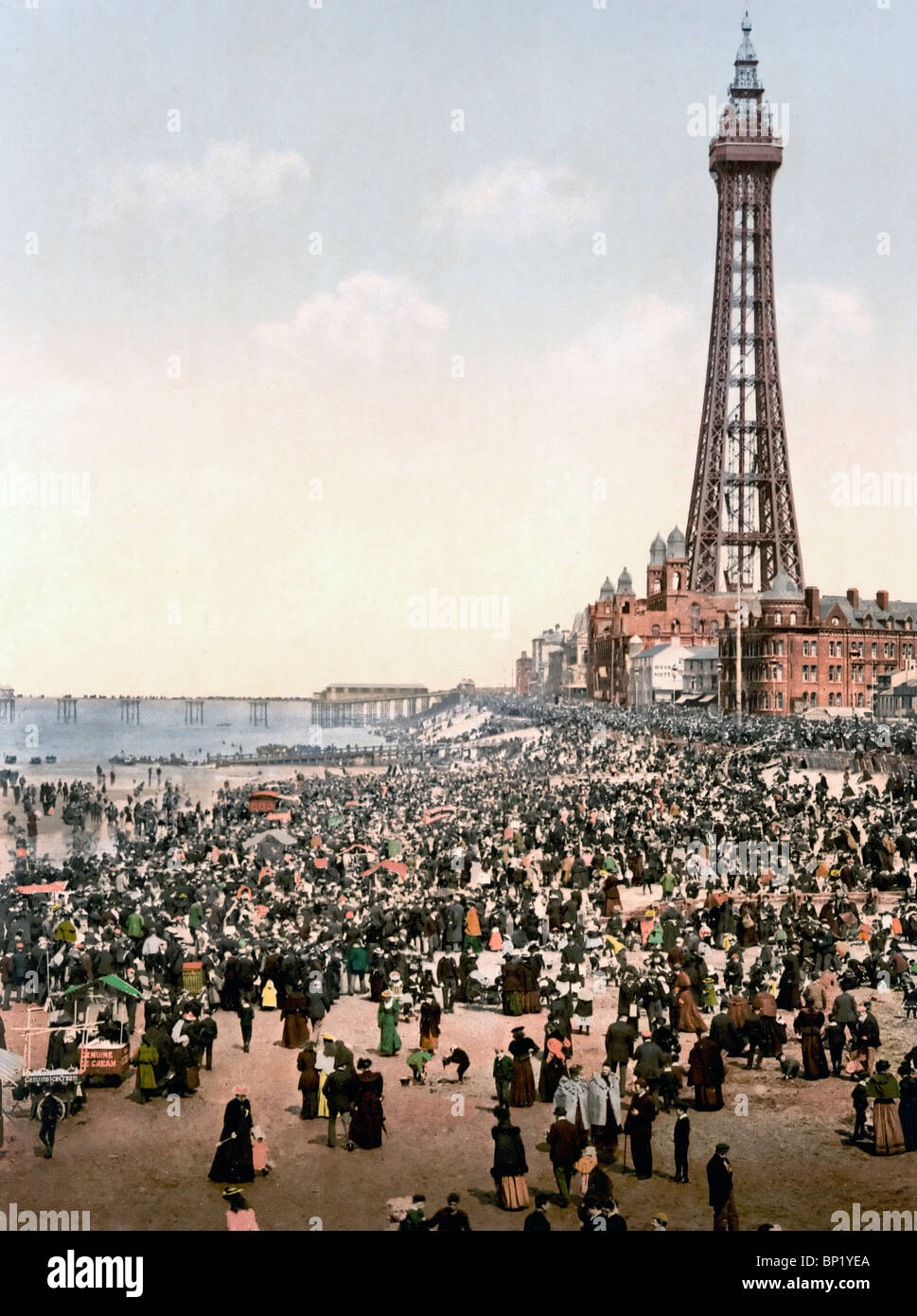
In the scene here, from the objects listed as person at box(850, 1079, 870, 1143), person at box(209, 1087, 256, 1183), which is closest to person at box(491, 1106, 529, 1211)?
person at box(209, 1087, 256, 1183)

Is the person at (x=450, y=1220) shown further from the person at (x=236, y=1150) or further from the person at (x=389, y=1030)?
the person at (x=389, y=1030)

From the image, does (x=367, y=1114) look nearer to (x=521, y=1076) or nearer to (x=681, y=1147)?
(x=521, y=1076)

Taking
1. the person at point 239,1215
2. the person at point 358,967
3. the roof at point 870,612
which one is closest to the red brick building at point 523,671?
the roof at point 870,612

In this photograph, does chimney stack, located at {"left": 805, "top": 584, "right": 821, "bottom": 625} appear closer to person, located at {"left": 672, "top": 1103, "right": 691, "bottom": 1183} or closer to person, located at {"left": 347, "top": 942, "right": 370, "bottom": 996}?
person, located at {"left": 347, "top": 942, "right": 370, "bottom": 996}

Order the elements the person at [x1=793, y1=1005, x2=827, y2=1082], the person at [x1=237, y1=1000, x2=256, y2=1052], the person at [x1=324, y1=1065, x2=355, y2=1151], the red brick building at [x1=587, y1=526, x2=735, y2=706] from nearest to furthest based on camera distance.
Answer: the person at [x1=324, y1=1065, x2=355, y2=1151]
the person at [x1=793, y1=1005, x2=827, y2=1082]
the person at [x1=237, y1=1000, x2=256, y2=1052]
the red brick building at [x1=587, y1=526, x2=735, y2=706]

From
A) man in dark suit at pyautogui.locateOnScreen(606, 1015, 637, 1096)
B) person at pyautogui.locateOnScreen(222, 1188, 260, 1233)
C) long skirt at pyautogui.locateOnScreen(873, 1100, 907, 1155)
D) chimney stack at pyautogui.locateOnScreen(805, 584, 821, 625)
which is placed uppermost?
chimney stack at pyautogui.locateOnScreen(805, 584, 821, 625)

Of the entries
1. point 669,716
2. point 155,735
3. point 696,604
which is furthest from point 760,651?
point 155,735

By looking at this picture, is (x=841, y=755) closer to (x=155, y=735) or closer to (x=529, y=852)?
(x=529, y=852)
